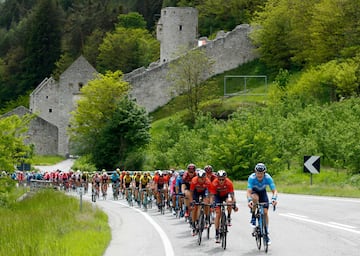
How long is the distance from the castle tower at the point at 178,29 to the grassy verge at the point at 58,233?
64.4 meters

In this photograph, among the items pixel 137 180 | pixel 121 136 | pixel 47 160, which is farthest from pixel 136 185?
pixel 47 160

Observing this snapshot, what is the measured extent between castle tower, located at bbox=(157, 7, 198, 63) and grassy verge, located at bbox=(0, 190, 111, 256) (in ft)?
211

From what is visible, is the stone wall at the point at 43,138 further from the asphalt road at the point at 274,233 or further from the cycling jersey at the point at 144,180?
the asphalt road at the point at 274,233

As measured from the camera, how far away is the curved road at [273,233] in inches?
621

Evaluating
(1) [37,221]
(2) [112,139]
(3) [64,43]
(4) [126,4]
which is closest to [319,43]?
(2) [112,139]

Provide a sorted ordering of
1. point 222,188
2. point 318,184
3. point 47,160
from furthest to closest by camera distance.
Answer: point 47,160 < point 318,184 < point 222,188

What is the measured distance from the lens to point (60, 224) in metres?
21.9

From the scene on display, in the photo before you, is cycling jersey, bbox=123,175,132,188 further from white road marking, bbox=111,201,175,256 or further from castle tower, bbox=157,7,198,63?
castle tower, bbox=157,7,198,63

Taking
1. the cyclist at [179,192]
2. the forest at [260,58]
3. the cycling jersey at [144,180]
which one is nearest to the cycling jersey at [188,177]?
the cyclist at [179,192]

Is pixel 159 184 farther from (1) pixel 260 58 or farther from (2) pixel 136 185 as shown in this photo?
(1) pixel 260 58

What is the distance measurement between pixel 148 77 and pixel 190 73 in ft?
24.5

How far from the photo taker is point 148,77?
84188 millimetres

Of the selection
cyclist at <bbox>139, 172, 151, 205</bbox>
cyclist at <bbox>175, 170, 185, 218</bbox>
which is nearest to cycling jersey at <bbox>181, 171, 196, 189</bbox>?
cyclist at <bbox>175, 170, 185, 218</bbox>

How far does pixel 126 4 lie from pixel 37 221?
437 ft
